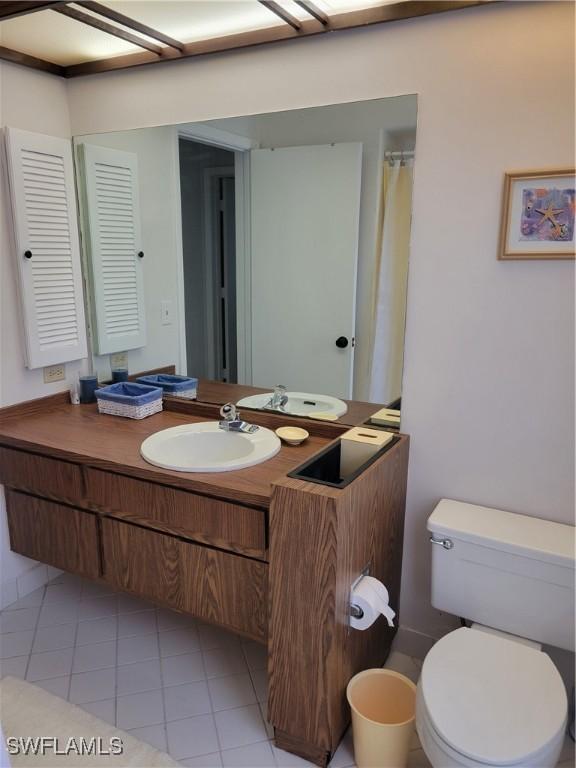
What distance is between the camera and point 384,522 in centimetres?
179

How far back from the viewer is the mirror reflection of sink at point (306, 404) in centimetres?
211

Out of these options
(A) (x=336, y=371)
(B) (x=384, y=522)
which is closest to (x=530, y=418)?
(B) (x=384, y=522)

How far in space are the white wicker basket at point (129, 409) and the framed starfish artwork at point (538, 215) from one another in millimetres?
1491

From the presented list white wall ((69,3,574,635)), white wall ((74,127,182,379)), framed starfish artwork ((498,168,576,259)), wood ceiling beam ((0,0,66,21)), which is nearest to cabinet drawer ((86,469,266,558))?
white wall ((69,3,574,635))

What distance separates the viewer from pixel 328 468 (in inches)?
71.4

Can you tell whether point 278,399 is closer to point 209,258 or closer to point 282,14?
point 209,258

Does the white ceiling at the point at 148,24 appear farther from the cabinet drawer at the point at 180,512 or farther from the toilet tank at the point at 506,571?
the toilet tank at the point at 506,571

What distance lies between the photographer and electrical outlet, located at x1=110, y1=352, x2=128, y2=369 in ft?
8.55

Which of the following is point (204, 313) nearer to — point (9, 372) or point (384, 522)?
point (9, 372)

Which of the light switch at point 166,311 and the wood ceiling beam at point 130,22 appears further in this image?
the light switch at point 166,311

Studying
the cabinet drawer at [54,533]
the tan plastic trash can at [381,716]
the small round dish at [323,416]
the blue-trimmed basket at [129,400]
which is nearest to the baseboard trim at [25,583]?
the cabinet drawer at [54,533]

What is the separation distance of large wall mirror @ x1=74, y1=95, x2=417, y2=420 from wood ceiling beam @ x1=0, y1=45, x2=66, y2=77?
278mm

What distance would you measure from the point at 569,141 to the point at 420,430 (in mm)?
970

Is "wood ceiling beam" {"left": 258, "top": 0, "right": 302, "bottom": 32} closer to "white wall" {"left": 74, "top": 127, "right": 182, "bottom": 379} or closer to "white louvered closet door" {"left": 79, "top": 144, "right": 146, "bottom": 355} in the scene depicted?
"white wall" {"left": 74, "top": 127, "right": 182, "bottom": 379}
